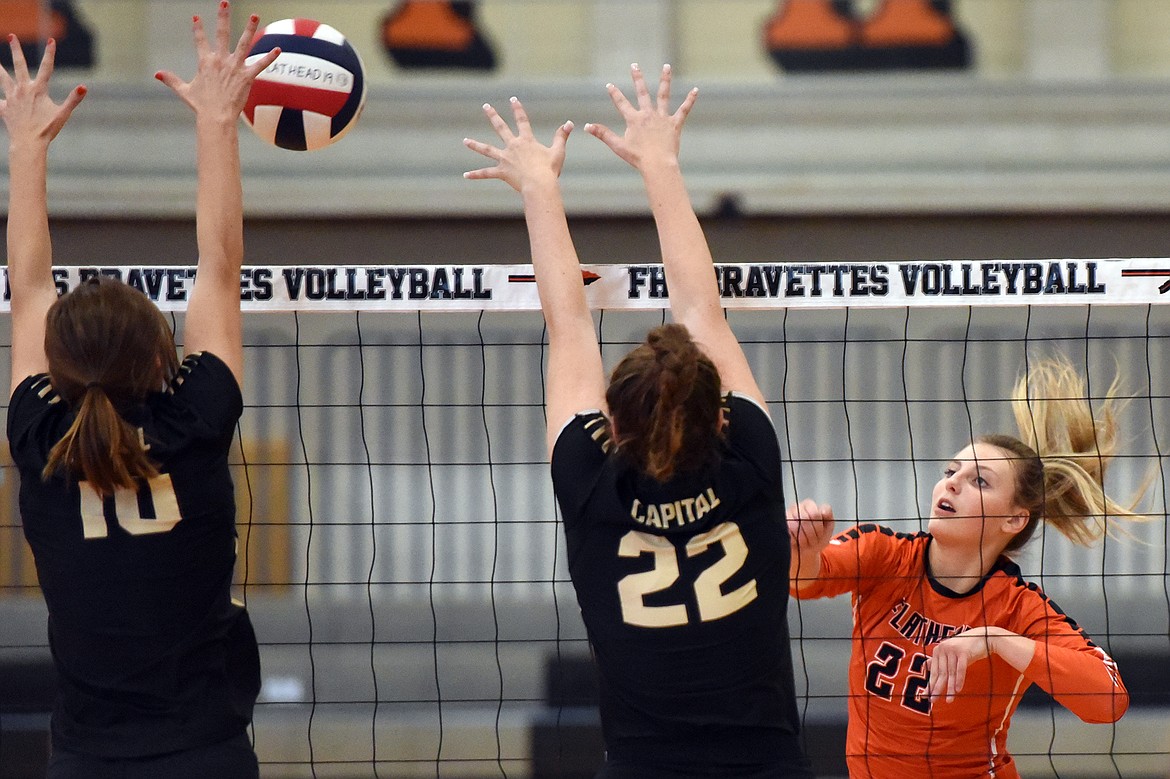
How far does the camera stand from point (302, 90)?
10.8ft

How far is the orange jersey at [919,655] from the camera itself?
2.94 metres

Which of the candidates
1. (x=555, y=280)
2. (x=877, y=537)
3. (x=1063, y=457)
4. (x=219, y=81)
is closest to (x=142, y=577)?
(x=555, y=280)

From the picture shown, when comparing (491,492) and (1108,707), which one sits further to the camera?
(491,492)

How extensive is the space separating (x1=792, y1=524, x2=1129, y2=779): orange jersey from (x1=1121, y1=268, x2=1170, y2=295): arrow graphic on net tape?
0.80m

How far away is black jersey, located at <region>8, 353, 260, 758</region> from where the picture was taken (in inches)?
81.4

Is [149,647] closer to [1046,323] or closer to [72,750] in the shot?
Answer: [72,750]

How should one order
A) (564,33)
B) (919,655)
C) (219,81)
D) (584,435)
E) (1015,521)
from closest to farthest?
(584,435)
(219,81)
(919,655)
(1015,521)
(564,33)

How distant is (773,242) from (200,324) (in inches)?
280

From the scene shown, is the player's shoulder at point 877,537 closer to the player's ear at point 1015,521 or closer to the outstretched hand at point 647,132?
the player's ear at point 1015,521

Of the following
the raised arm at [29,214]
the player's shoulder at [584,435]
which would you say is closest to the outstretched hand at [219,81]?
the raised arm at [29,214]

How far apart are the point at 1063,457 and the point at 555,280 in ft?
5.65

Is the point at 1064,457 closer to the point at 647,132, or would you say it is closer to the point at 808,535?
the point at 808,535

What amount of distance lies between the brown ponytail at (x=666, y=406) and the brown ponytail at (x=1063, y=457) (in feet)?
4.67

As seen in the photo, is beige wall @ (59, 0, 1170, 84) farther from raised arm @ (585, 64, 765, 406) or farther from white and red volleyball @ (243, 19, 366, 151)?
raised arm @ (585, 64, 765, 406)
